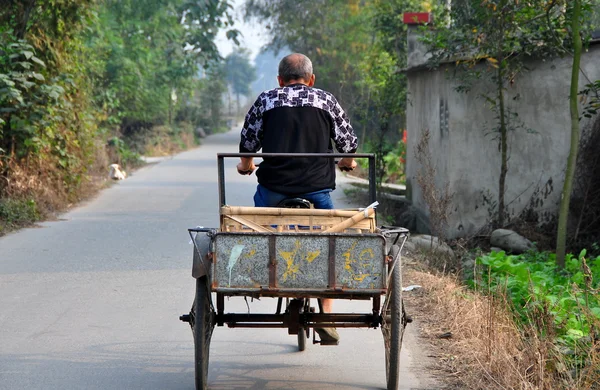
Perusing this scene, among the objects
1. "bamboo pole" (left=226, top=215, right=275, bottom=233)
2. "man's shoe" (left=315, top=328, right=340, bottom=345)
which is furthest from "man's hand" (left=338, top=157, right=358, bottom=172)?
"man's shoe" (left=315, top=328, right=340, bottom=345)

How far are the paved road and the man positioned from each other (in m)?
0.57

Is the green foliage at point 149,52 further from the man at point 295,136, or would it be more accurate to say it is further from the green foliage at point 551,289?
the man at point 295,136

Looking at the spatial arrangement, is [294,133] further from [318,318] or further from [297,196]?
[318,318]

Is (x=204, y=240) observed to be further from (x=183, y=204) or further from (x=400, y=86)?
(x=400, y=86)

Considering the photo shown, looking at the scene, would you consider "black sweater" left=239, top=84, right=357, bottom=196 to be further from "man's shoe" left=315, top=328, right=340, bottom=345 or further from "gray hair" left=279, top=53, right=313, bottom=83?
"man's shoe" left=315, top=328, right=340, bottom=345

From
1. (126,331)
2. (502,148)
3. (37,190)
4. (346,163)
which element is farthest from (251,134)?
(37,190)

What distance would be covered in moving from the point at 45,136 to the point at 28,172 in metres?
0.62

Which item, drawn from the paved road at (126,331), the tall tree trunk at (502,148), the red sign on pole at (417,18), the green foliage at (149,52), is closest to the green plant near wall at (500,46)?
the tall tree trunk at (502,148)

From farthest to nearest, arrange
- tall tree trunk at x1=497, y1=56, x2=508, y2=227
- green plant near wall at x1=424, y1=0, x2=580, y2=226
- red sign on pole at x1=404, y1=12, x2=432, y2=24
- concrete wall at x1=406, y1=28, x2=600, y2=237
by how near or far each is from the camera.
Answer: red sign on pole at x1=404, y1=12, x2=432, y2=24, concrete wall at x1=406, y1=28, x2=600, y2=237, tall tree trunk at x1=497, y1=56, x2=508, y2=227, green plant near wall at x1=424, y1=0, x2=580, y2=226

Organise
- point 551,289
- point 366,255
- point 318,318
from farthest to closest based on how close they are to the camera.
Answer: point 551,289
point 318,318
point 366,255

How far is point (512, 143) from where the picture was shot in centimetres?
1420

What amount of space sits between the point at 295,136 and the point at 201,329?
1.36m

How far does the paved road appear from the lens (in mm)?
5816

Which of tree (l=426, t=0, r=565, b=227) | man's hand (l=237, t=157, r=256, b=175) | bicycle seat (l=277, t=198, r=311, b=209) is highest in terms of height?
tree (l=426, t=0, r=565, b=227)
